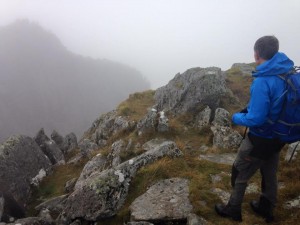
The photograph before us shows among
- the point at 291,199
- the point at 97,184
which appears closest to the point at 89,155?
the point at 97,184

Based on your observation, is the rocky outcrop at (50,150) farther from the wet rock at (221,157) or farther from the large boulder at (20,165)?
the wet rock at (221,157)

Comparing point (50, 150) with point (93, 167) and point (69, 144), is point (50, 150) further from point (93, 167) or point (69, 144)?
point (93, 167)

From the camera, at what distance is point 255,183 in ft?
42.5

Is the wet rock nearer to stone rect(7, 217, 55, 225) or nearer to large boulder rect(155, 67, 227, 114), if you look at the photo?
large boulder rect(155, 67, 227, 114)

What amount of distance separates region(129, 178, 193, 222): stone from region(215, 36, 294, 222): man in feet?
5.49

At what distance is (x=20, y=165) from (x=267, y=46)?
58.8ft

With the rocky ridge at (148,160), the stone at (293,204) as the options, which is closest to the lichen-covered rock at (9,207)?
the rocky ridge at (148,160)

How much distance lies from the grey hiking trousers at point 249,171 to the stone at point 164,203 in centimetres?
199

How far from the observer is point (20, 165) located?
21125mm

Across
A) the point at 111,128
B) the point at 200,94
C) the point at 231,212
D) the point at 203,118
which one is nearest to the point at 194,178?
the point at 231,212

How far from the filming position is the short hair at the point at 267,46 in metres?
8.29

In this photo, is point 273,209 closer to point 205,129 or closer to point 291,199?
point 291,199

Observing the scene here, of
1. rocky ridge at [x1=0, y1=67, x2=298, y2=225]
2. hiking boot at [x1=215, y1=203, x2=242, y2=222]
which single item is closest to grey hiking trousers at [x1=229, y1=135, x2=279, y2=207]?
hiking boot at [x1=215, y1=203, x2=242, y2=222]

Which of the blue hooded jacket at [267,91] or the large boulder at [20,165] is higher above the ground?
the blue hooded jacket at [267,91]
